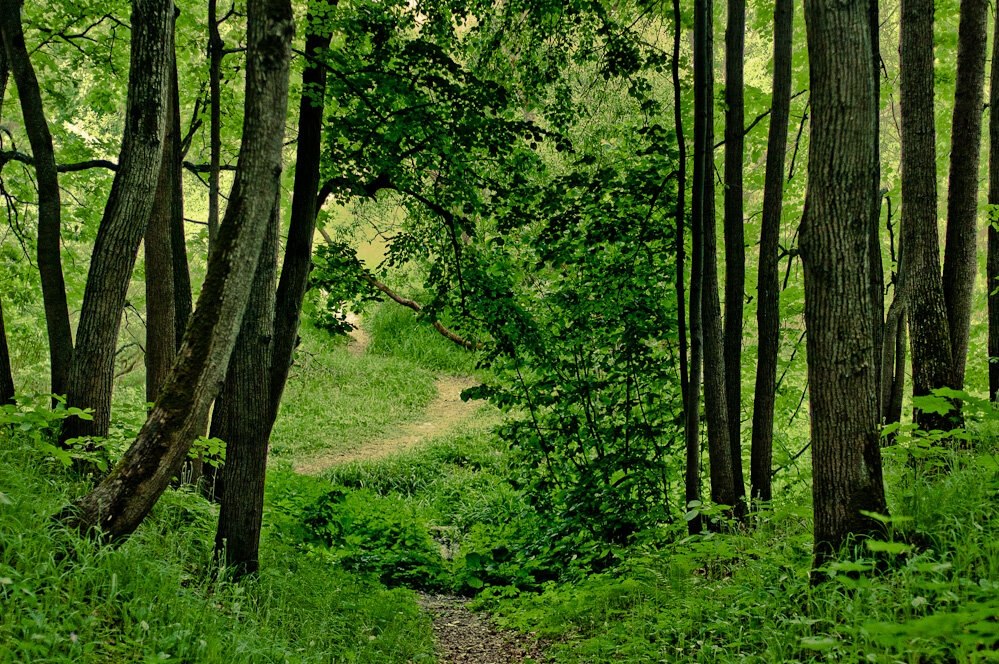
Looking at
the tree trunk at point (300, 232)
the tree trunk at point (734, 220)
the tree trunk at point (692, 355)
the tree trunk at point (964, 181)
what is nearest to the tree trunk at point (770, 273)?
the tree trunk at point (734, 220)

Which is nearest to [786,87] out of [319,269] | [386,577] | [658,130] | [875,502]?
[658,130]

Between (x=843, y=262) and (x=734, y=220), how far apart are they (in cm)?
287

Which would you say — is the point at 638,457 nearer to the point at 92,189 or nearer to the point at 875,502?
the point at 875,502

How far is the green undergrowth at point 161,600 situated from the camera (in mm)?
2869

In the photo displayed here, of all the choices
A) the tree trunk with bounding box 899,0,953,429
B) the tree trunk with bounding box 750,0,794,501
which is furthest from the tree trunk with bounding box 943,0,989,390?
the tree trunk with bounding box 750,0,794,501

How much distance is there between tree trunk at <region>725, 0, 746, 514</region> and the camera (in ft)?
19.2

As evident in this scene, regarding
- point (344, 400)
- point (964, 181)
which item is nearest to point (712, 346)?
point (964, 181)

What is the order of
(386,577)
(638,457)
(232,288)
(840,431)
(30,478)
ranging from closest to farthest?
(840,431) < (232,288) < (30,478) < (638,457) < (386,577)

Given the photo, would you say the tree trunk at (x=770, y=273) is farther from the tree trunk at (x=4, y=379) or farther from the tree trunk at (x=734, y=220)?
the tree trunk at (x=4, y=379)

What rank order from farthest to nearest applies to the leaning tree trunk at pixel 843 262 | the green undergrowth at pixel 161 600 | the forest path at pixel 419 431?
the forest path at pixel 419 431 → the leaning tree trunk at pixel 843 262 → the green undergrowth at pixel 161 600

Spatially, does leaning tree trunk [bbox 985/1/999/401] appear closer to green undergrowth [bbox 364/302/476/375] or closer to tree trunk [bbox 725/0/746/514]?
tree trunk [bbox 725/0/746/514]

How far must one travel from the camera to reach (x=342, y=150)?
6438 mm

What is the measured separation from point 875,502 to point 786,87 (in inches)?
153

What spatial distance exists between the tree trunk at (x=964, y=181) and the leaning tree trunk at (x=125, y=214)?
6.19m
